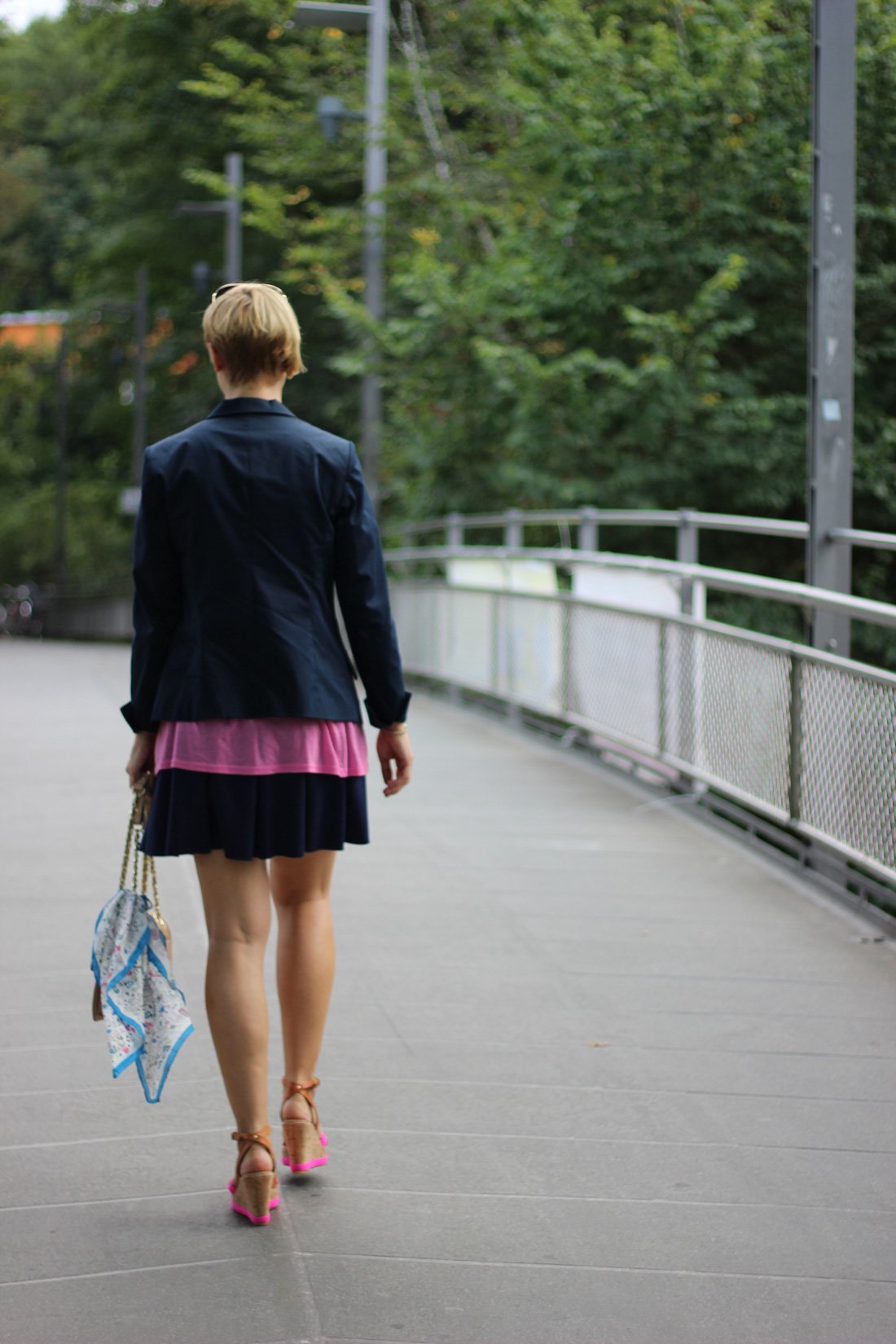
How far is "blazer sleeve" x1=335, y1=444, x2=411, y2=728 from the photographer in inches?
150

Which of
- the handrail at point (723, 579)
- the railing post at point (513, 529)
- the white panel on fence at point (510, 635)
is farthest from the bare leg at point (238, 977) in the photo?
the railing post at point (513, 529)

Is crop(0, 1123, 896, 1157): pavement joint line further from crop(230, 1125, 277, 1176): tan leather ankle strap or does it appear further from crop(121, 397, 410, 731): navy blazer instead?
crop(121, 397, 410, 731): navy blazer

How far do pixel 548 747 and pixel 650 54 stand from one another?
18.7 ft

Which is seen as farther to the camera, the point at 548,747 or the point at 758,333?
the point at 758,333

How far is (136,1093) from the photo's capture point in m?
4.54

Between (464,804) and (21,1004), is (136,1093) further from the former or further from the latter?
(464,804)

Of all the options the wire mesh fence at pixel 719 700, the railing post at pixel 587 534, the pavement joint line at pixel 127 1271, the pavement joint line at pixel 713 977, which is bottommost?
the pavement joint line at pixel 713 977

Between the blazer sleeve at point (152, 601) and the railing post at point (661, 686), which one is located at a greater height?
the blazer sleeve at point (152, 601)

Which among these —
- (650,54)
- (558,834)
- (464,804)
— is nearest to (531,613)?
(464,804)

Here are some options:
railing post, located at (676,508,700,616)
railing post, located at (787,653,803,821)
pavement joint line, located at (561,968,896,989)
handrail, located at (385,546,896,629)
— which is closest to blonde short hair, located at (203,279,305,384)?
pavement joint line, located at (561,968,896,989)

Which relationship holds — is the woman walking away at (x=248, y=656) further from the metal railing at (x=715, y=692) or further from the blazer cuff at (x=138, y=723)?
the metal railing at (x=715, y=692)

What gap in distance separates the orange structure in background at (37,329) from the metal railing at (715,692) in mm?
30658

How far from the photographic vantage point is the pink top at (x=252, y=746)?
371cm

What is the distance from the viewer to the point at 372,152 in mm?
19781
